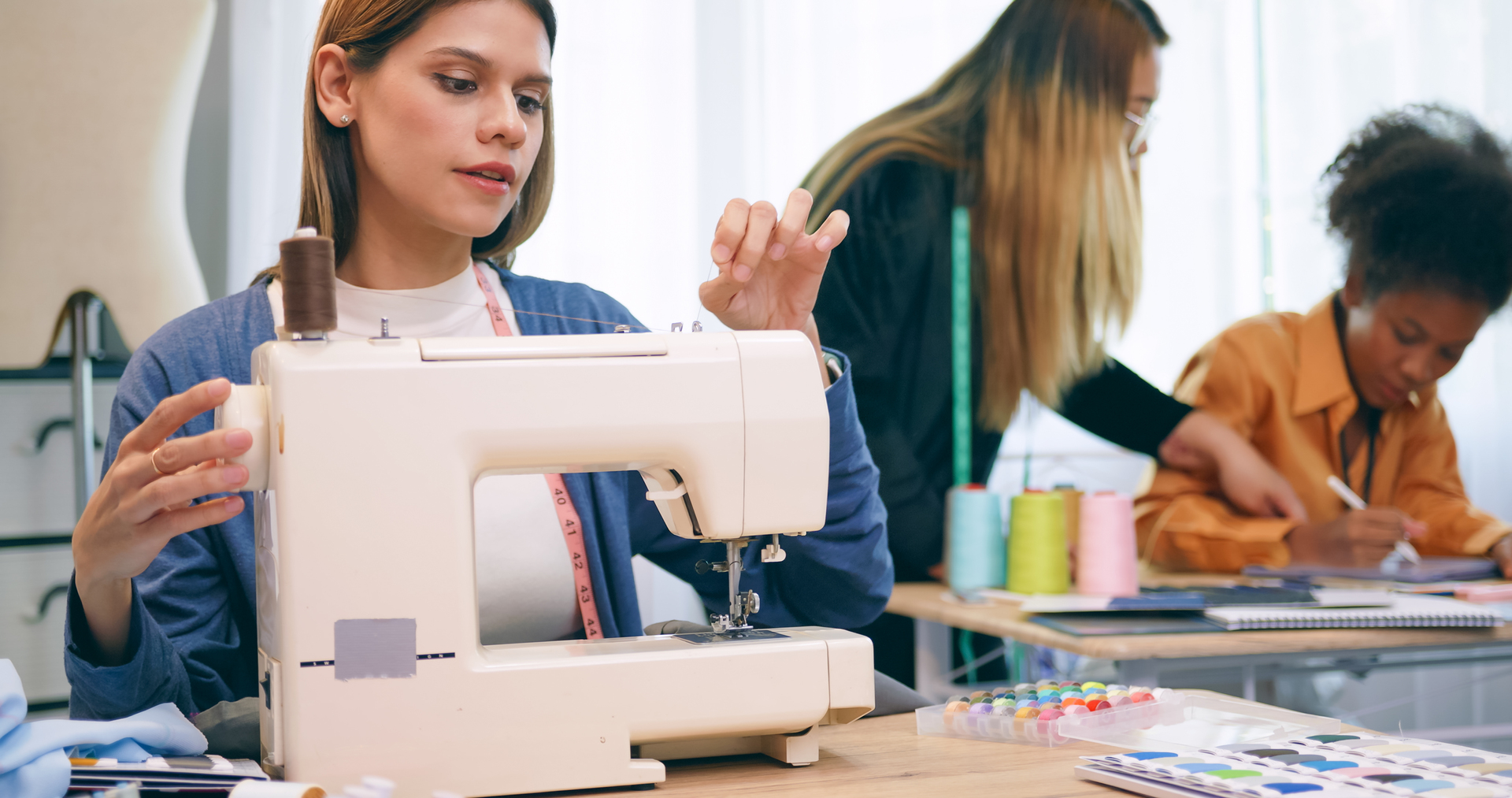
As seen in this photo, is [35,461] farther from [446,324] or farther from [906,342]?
[906,342]

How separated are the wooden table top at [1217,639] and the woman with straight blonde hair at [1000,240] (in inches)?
22.9

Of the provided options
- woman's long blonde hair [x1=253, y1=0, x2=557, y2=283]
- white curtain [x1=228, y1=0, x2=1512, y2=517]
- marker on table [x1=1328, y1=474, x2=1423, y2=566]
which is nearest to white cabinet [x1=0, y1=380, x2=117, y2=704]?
white curtain [x1=228, y1=0, x2=1512, y2=517]

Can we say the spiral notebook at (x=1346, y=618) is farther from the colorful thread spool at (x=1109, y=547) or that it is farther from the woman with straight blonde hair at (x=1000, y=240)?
the woman with straight blonde hair at (x=1000, y=240)

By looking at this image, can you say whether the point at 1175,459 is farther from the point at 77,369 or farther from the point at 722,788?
the point at 77,369

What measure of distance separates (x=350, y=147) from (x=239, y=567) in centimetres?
48

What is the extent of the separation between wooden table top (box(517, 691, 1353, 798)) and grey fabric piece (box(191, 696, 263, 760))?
268 millimetres

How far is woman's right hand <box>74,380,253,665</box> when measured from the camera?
0.80 metres

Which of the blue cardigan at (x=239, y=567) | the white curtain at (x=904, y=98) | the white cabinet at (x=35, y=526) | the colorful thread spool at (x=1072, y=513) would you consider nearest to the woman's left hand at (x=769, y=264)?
the blue cardigan at (x=239, y=567)

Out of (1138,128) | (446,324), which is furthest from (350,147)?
(1138,128)

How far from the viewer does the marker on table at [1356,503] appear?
2266mm

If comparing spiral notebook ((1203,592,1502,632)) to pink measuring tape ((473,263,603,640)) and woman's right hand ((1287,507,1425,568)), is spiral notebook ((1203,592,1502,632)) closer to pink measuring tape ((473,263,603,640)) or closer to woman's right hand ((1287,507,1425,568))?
woman's right hand ((1287,507,1425,568))

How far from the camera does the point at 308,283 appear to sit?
0.81 metres

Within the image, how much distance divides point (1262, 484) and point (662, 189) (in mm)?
1447

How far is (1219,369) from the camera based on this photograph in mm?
2629
